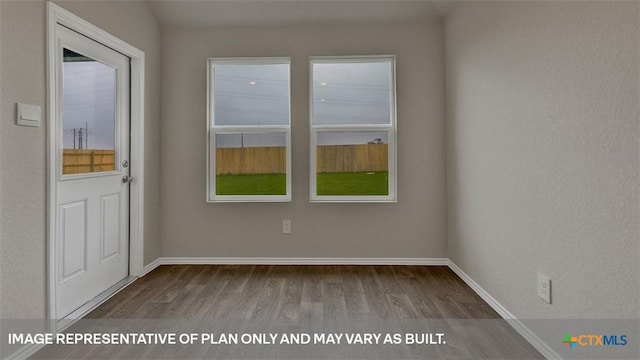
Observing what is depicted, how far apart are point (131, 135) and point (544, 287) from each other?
10.5ft

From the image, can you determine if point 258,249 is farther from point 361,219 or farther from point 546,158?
point 546,158

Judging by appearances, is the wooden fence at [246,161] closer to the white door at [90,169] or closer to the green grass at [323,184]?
the green grass at [323,184]

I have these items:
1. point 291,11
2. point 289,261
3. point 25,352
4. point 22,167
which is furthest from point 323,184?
point 25,352

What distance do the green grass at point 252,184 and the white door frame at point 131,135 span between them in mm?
729

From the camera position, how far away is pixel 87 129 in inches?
99.3

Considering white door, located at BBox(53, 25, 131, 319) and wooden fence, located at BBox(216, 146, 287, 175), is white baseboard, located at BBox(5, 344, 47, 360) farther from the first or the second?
wooden fence, located at BBox(216, 146, 287, 175)

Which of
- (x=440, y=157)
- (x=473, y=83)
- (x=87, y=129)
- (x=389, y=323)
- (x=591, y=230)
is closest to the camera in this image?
(x=591, y=230)

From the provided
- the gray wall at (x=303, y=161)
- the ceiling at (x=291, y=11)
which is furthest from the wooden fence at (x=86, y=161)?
the ceiling at (x=291, y=11)

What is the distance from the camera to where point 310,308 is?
243 centimetres

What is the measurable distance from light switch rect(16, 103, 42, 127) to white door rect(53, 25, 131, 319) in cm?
13

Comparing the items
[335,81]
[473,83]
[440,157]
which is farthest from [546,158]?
[335,81]

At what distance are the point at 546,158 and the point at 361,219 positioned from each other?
184 cm

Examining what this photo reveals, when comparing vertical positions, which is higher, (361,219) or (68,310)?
(361,219)

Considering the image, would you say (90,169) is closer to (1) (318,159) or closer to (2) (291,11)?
(1) (318,159)
